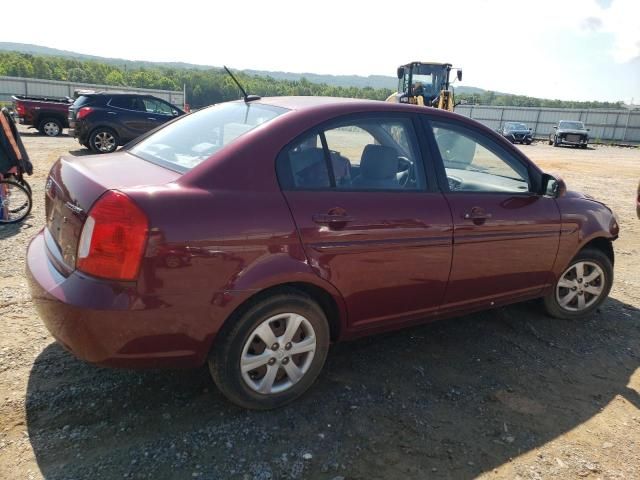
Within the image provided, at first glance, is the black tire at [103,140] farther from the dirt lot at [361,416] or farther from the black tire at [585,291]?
the black tire at [585,291]

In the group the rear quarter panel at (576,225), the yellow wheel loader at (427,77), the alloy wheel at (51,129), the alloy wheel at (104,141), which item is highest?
the yellow wheel loader at (427,77)

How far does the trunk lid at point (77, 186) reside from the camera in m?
2.39

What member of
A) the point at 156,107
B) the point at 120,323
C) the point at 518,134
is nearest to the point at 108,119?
the point at 156,107

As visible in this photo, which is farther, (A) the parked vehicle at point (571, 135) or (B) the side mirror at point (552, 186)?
(A) the parked vehicle at point (571, 135)

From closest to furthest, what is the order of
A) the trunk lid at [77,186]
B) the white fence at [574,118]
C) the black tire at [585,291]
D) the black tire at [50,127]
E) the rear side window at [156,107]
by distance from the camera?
the trunk lid at [77,186] → the black tire at [585,291] → the rear side window at [156,107] → the black tire at [50,127] → the white fence at [574,118]

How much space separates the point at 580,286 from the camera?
4242mm

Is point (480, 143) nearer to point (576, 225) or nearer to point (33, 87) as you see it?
point (576, 225)

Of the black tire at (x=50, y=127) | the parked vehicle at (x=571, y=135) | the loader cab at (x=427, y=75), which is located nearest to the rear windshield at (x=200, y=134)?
the black tire at (x=50, y=127)

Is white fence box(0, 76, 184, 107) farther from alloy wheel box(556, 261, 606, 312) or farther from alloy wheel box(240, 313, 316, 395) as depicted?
alloy wheel box(240, 313, 316, 395)

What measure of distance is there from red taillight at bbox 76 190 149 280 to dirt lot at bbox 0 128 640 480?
90 cm

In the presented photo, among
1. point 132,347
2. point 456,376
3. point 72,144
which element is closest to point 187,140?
point 132,347

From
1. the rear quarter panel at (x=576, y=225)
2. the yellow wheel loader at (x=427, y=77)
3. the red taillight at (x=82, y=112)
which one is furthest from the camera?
the yellow wheel loader at (x=427, y=77)

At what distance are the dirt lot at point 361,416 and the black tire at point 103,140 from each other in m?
10.2

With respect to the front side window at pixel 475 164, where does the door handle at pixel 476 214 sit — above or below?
below
